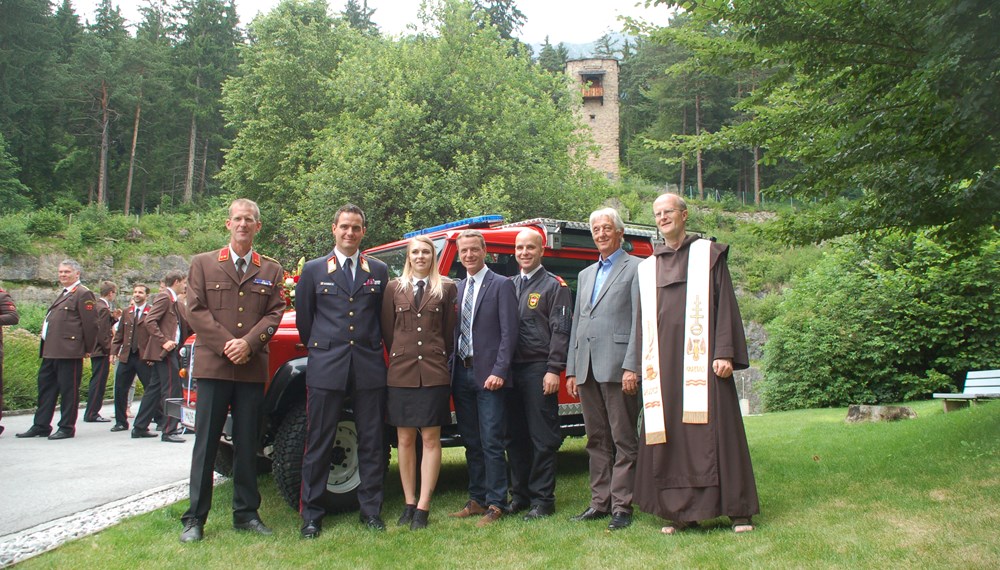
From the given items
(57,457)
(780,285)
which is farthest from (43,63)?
(57,457)

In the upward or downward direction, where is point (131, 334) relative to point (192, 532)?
upward

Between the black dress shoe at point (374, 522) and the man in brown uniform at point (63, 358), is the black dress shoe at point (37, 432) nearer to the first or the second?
the man in brown uniform at point (63, 358)

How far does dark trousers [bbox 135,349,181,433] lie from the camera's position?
9.98 meters

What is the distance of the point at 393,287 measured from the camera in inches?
211

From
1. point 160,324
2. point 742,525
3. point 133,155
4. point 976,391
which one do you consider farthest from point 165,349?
point 133,155

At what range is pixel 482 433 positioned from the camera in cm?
539

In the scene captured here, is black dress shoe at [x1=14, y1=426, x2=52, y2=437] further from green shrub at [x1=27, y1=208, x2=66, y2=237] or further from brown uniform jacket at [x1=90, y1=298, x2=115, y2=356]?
green shrub at [x1=27, y1=208, x2=66, y2=237]

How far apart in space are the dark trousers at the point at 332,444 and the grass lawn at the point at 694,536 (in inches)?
8.4

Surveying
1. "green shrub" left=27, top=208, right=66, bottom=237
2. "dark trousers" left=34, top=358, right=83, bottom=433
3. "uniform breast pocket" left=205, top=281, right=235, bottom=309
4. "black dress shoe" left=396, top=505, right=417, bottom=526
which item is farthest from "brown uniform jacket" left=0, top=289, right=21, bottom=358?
"green shrub" left=27, top=208, right=66, bottom=237

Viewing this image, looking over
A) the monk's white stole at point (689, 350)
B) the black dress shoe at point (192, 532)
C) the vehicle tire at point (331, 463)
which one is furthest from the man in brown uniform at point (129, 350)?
the monk's white stole at point (689, 350)

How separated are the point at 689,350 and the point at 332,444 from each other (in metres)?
2.47

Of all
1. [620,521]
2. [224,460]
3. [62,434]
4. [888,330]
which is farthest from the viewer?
[888,330]

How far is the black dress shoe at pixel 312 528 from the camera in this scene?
493 centimetres

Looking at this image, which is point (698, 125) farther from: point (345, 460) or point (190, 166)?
point (345, 460)
